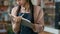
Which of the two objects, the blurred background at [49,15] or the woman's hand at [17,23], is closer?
the woman's hand at [17,23]

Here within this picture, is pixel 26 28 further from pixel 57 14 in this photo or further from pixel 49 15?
pixel 49 15

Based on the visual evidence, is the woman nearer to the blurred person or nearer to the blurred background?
the blurred background

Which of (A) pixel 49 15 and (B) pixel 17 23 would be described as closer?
(B) pixel 17 23

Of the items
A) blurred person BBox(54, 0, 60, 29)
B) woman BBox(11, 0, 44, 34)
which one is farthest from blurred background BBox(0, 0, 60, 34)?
woman BBox(11, 0, 44, 34)

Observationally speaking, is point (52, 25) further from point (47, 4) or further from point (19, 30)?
point (19, 30)

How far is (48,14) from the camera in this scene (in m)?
1.73

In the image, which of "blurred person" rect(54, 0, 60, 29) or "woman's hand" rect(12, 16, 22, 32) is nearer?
"woman's hand" rect(12, 16, 22, 32)

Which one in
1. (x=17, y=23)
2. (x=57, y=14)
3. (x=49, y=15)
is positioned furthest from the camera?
(x=49, y=15)

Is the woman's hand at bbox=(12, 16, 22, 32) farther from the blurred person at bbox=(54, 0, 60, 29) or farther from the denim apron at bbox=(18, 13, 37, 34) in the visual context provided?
the blurred person at bbox=(54, 0, 60, 29)

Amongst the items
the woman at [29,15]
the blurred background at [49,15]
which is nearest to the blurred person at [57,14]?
the blurred background at [49,15]

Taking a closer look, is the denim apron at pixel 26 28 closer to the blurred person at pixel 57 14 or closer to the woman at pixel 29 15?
the woman at pixel 29 15

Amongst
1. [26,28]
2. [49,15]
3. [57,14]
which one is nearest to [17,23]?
[26,28]

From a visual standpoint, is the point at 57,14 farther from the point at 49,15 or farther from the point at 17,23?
the point at 17,23

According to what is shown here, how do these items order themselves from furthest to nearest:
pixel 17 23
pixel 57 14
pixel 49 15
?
pixel 49 15 → pixel 57 14 → pixel 17 23
